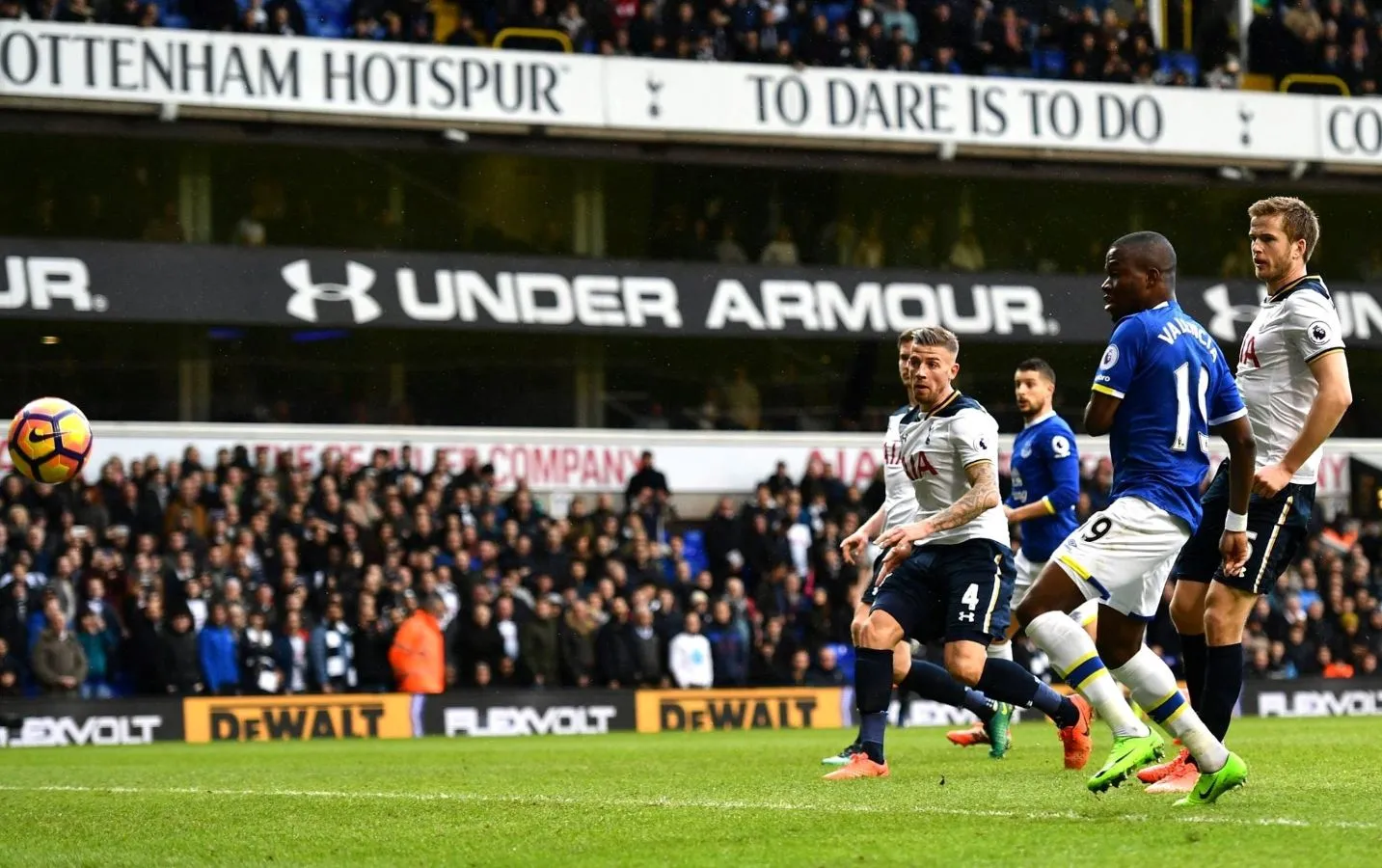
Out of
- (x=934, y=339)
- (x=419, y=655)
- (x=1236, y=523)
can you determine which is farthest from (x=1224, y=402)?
(x=419, y=655)

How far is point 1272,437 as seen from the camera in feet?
27.1

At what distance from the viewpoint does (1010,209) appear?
29797 millimetres

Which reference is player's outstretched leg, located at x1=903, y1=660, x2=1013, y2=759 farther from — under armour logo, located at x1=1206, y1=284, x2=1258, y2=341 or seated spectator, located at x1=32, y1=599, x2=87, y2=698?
under armour logo, located at x1=1206, y1=284, x2=1258, y2=341

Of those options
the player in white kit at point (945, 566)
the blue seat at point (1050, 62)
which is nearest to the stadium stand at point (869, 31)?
the blue seat at point (1050, 62)

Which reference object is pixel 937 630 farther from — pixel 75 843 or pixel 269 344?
pixel 269 344

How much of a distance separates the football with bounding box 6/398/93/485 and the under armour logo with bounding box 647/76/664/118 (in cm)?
1386

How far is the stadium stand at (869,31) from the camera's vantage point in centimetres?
2517

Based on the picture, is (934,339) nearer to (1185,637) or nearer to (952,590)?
(952,590)

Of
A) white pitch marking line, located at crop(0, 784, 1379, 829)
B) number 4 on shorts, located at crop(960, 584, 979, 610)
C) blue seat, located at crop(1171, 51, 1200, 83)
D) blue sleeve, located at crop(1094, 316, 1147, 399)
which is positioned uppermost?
blue seat, located at crop(1171, 51, 1200, 83)

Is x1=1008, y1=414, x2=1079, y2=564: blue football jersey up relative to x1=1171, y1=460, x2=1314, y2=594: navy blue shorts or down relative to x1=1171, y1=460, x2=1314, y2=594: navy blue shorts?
up

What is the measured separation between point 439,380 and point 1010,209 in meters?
8.69

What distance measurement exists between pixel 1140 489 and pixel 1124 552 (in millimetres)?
256

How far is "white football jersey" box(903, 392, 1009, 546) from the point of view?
9773mm

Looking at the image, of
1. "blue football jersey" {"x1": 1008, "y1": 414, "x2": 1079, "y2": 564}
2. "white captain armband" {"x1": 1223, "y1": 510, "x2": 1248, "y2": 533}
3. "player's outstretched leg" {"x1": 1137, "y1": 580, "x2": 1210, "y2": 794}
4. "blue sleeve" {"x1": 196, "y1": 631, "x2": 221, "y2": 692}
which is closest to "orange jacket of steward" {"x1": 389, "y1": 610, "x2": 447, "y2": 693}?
"blue sleeve" {"x1": 196, "y1": 631, "x2": 221, "y2": 692}
